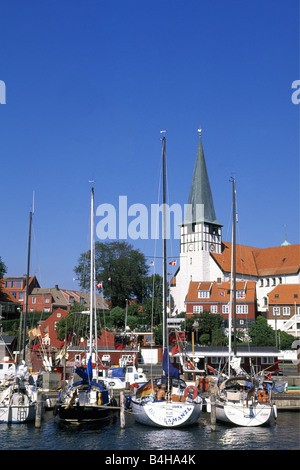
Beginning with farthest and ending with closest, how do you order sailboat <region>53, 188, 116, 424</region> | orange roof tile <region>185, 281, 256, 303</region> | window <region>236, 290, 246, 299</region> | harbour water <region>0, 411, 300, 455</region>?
window <region>236, 290, 246, 299</region>, orange roof tile <region>185, 281, 256, 303</region>, sailboat <region>53, 188, 116, 424</region>, harbour water <region>0, 411, 300, 455</region>

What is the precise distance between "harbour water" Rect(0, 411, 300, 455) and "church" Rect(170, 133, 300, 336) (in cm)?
6753

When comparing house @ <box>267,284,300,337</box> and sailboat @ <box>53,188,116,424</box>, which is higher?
house @ <box>267,284,300,337</box>

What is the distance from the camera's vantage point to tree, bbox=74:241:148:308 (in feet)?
364

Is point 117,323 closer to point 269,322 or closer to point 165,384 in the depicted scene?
point 269,322

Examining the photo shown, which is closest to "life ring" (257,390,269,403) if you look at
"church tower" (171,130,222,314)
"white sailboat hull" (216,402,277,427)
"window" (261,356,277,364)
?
"white sailboat hull" (216,402,277,427)

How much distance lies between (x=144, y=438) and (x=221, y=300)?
2972 inches

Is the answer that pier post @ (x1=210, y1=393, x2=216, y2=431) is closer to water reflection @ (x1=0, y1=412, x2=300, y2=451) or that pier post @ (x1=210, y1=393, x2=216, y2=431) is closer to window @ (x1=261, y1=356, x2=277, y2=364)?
water reflection @ (x1=0, y1=412, x2=300, y2=451)

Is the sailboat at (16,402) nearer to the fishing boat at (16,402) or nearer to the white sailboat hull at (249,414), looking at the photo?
the fishing boat at (16,402)

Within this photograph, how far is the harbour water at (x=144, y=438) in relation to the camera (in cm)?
2772

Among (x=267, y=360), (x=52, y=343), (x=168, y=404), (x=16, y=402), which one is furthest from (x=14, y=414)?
(x=52, y=343)

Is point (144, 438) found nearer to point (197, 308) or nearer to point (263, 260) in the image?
point (197, 308)

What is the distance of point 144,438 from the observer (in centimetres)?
2936
